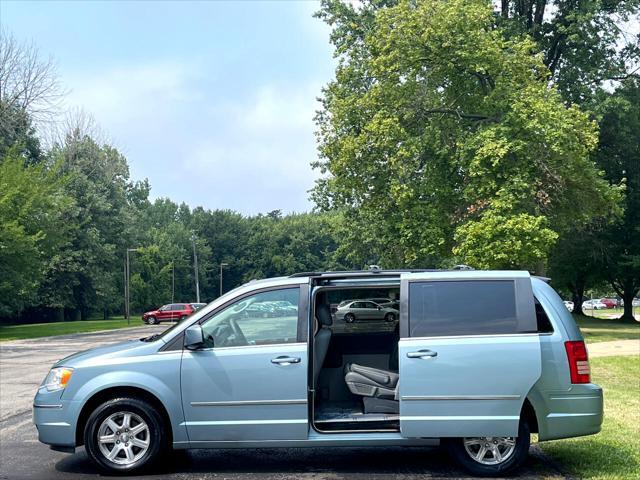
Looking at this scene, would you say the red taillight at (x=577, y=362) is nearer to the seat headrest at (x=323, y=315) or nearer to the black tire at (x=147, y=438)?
the seat headrest at (x=323, y=315)

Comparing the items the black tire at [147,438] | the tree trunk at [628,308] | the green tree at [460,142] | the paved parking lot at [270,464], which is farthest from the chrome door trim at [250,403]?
the tree trunk at [628,308]

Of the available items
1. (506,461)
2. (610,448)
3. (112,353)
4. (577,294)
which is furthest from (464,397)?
(577,294)

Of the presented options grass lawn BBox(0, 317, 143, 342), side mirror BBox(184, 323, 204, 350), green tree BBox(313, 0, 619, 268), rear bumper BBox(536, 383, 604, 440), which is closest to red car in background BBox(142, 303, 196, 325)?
grass lawn BBox(0, 317, 143, 342)

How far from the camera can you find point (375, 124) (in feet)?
94.0

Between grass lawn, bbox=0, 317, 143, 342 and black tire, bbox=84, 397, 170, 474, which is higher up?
black tire, bbox=84, 397, 170, 474

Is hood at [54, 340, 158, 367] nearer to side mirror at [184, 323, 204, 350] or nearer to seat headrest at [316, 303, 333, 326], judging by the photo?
side mirror at [184, 323, 204, 350]

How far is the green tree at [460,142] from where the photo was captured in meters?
27.1

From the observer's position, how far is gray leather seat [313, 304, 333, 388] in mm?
7165

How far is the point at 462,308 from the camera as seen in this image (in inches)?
272

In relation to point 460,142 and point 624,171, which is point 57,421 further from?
point 624,171

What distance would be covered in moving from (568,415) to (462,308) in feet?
4.45

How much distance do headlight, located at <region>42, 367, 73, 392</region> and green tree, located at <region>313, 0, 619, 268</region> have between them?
21.5 meters

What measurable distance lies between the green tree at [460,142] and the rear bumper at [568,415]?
20269 millimetres

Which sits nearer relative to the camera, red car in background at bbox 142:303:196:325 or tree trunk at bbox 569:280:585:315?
red car in background at bbox 142:303:196:325
